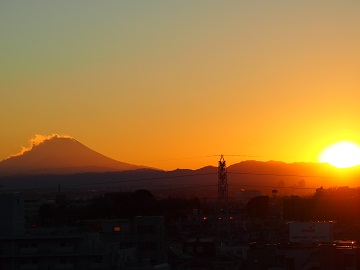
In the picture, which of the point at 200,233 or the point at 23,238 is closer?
the point at 23,238

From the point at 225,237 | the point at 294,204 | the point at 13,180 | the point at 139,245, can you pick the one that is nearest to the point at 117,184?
the point at 13,180

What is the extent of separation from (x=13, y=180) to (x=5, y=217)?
137 m

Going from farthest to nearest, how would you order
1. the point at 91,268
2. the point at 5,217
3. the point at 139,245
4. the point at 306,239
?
1. the point at 306,239
2. the point at 139,245
3. the point at 5,217
4. the point at 91,268

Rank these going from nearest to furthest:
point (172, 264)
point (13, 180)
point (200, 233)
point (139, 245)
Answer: point (172, 264)
point (139, 245)
point (200, 233)
point (13, 180)

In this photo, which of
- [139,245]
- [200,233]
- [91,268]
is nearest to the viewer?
[91,268]

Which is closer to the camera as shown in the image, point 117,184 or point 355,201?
point 355,201

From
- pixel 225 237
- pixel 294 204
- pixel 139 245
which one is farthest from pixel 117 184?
pixel 139 245

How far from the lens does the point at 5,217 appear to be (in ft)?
88.3

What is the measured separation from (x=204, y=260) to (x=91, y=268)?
6.44 meters

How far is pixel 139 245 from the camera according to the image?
33.2 meters

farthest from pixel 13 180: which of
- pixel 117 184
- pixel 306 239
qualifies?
pixel 306 239

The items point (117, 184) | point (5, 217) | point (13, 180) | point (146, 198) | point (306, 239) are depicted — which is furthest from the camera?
point (117, 184)

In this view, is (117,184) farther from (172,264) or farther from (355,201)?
(172,264)

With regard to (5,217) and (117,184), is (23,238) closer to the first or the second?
(5,217)
